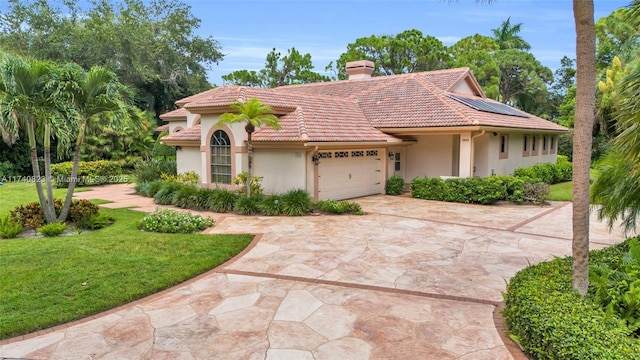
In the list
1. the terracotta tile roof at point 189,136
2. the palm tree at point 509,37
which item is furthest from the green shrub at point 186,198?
the palm tree at point 509,37

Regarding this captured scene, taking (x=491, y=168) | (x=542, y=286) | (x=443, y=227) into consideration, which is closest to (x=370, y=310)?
(x=542, y=286)

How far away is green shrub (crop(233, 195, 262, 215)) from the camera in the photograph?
13.5 m

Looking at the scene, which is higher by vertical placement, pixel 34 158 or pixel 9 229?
pixel 34 158

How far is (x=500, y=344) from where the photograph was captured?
16.4 feet

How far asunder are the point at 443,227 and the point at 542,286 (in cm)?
620

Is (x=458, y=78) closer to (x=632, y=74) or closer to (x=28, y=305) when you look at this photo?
(x=632, y=74)

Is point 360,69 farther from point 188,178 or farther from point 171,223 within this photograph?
point 171,223

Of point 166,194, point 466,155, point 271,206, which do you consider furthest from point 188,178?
point 466,155

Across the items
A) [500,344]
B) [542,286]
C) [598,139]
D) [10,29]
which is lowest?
[500,344]

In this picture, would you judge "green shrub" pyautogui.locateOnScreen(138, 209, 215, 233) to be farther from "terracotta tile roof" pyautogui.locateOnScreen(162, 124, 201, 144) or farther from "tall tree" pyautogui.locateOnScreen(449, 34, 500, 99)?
"tall tree" pyautogui.locateOnScreen(449, 34, 500, 99)

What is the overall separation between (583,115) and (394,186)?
517 inches

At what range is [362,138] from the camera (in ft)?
53.8

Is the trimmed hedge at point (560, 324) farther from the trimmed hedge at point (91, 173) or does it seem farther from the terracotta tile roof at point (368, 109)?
the trimmed hedge at point (91, 173)

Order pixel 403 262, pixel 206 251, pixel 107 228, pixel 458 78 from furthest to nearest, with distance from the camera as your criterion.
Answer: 1. pixel 458 78
2. pixel 107 228
3. pixel 206 251
4. pixel 403 262
